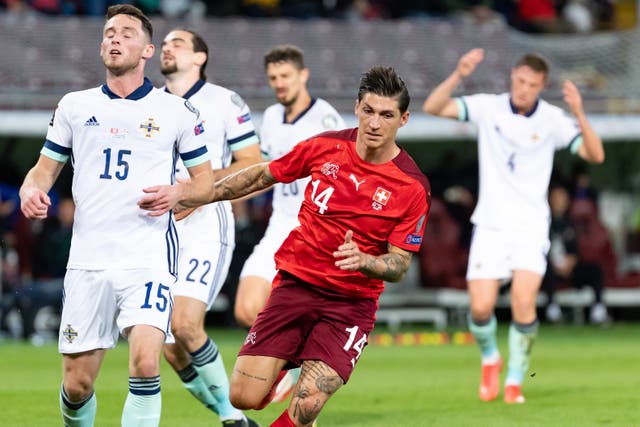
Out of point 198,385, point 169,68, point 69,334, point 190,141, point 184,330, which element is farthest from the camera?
point 169,68

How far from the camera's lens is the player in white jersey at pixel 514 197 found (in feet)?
36.8

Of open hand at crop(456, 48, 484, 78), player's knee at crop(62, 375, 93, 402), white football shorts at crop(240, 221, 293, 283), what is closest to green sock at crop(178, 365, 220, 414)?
white football shorts at crop(240, 221, 293, 283)

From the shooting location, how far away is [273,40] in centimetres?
2480

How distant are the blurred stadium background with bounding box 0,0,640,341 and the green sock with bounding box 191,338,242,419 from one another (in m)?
10.4

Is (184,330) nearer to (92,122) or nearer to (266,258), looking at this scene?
(266,258)

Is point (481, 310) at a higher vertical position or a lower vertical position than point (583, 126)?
lower

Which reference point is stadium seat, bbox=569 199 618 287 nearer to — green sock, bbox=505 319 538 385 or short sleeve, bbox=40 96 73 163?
green sock, bbox=505 319 538 385

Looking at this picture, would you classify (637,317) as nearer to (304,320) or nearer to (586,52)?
(586,52)

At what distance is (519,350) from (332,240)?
4.19 meters

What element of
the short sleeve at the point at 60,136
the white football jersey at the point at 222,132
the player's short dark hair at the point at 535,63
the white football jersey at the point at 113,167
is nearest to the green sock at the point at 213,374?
the white football jersey at the point at 222,132

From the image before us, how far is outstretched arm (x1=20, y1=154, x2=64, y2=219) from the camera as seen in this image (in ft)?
22.4

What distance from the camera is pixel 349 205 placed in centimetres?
748

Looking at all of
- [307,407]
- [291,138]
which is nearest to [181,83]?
[291,138]

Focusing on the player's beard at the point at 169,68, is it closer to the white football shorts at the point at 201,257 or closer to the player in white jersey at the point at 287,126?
the white football shorts at the point at 201,257
